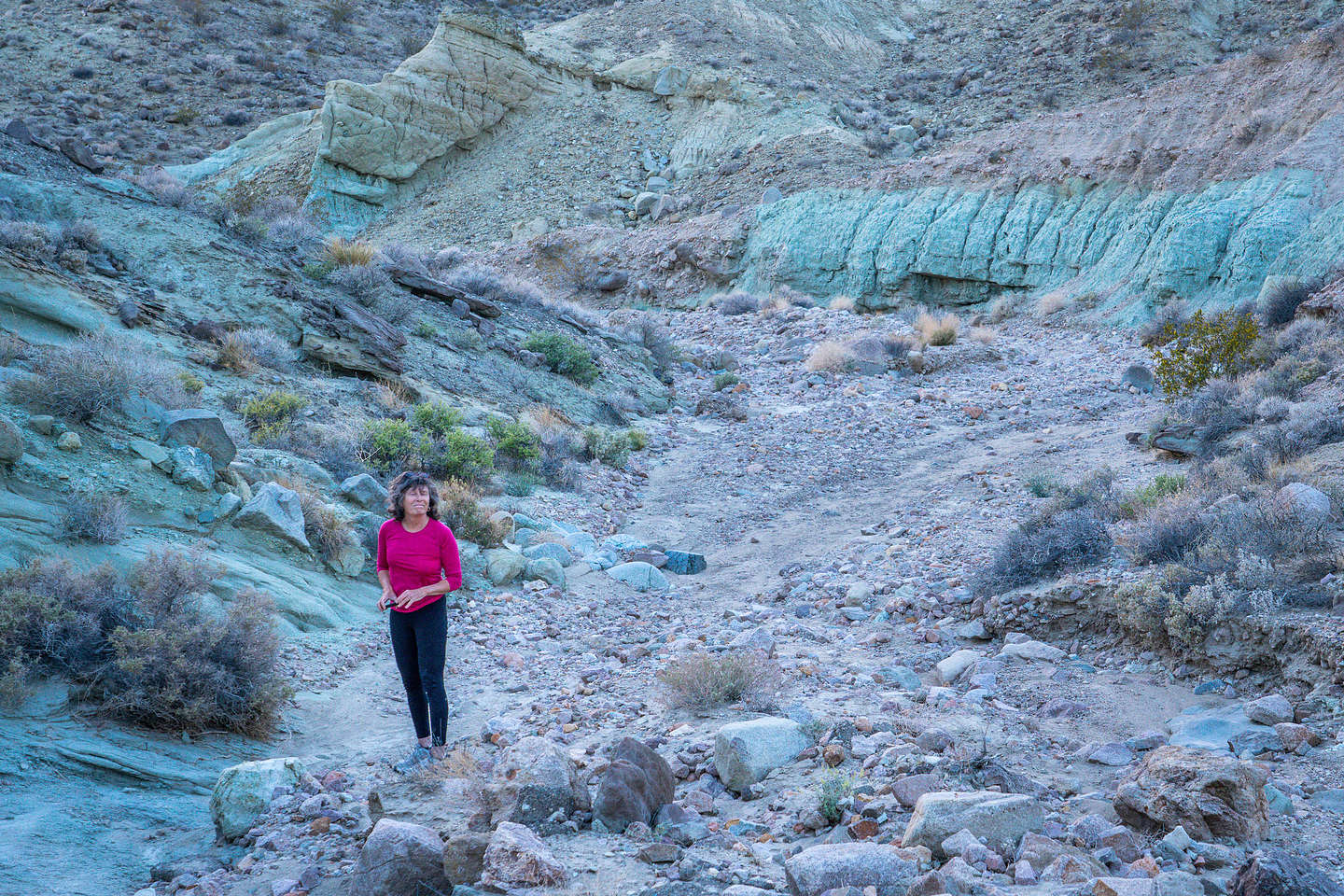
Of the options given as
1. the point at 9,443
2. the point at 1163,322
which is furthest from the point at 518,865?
the point at 1163,322

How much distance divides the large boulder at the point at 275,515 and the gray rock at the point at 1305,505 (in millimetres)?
7429

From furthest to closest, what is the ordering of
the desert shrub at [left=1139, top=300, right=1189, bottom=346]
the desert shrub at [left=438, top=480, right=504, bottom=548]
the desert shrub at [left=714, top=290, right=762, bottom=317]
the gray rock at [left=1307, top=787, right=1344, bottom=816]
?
1. the desert shrub at [left=714, top=290, right=762, bottom=317]
2. the desert shrub at [left=1139, top=300, right=1189, bottom=346]
3. the desert shrub at [left=438, top=480, right=504, bottom=548]
4. the gray rock at [left=1307, top=787, right=1344, bottom=816]

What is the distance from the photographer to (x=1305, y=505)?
18.6 feet

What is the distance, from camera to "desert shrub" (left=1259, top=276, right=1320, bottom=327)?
13969mm

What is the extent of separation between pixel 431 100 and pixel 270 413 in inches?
1094

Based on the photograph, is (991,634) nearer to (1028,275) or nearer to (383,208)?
(1028,275)

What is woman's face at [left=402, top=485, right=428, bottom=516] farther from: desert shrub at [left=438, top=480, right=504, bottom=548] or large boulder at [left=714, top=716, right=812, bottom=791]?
desert shrub at [left=438, top=480, right=504, bottom=548]

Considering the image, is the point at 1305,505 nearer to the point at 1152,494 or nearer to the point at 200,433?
the point at 1152,494

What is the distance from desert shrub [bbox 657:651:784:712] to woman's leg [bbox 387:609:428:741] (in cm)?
149

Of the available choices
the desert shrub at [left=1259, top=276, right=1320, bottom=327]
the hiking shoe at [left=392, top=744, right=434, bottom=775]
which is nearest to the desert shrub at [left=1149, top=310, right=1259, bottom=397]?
the desert shrub at [left=1259, top=276, right=1320, bottom=327]

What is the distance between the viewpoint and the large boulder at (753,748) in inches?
162

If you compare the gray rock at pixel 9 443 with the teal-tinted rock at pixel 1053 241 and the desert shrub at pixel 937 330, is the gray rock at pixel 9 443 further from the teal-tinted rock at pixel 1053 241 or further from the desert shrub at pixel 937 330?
the teal-tinted rock at pixel 1053 241

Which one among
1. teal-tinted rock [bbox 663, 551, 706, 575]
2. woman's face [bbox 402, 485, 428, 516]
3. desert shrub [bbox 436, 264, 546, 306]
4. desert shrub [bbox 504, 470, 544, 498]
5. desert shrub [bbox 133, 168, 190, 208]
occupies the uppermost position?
desert shrub [bbox 133, 168, 190, 208]

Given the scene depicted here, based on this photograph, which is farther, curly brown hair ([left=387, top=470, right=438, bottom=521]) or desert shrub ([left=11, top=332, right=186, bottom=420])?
desert shrub ([left=11, top=332, right=186, bottom=420])
